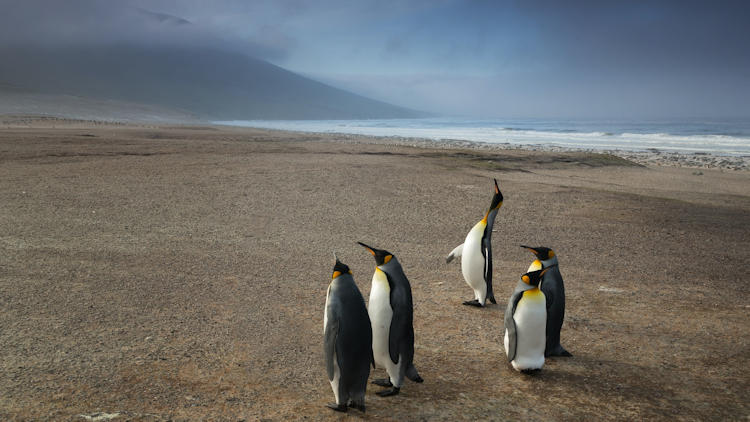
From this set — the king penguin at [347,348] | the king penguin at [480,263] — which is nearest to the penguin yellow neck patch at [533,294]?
the king penguin at [480,263]

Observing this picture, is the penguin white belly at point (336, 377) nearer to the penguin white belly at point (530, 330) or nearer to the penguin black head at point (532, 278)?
the penguin white belly at point (530, 330)

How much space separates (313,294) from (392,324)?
1.97 metres

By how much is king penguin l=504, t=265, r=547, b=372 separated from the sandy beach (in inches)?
5.6

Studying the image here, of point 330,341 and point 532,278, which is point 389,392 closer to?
point 330,341

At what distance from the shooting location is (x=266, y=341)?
4352mm

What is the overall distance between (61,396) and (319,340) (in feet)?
6.03

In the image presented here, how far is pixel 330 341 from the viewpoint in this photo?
3.39 m

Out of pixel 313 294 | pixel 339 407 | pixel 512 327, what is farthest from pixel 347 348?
pixel 313 294

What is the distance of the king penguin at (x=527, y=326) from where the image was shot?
3.93 metres

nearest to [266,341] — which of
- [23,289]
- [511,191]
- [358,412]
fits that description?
[358,412]

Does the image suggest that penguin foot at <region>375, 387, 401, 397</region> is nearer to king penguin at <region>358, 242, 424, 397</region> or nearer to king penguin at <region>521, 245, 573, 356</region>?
king penguin at <region>358, 242, 424, 397</region>

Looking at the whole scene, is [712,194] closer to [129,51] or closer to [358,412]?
[358,412]

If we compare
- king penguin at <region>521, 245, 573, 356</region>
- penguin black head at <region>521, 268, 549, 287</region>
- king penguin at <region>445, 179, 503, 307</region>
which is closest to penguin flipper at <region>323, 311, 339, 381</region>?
penguin black head at <region>521, 268, 549, 287</region>

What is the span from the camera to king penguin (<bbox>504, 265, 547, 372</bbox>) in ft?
12.9
